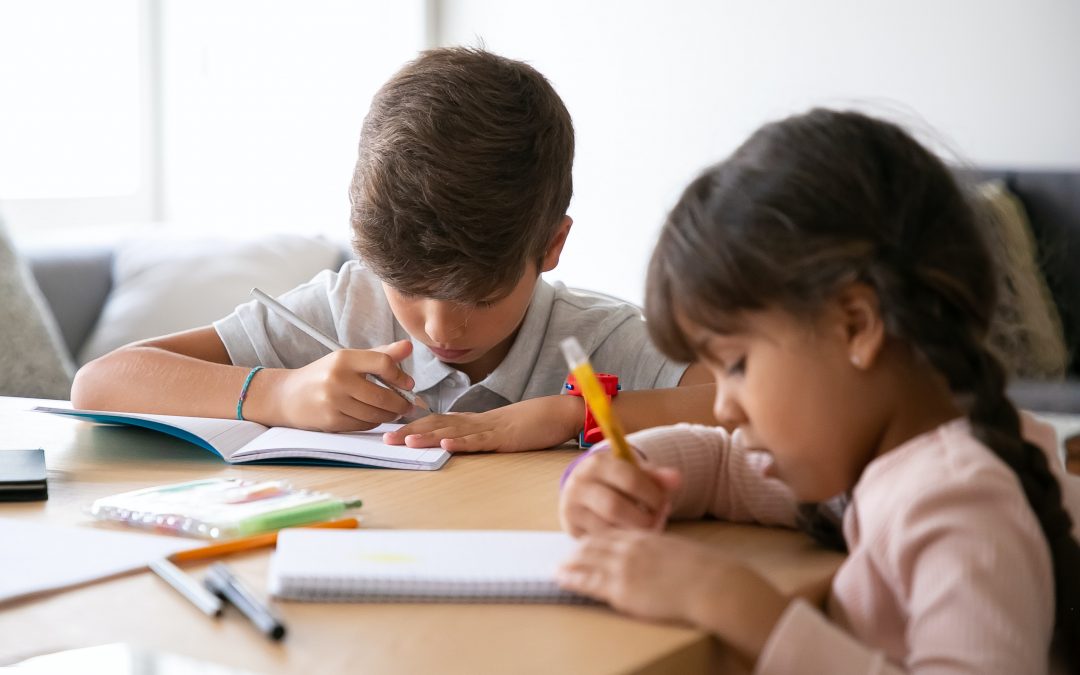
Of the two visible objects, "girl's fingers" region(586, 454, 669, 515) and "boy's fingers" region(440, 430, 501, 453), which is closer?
"girl's fingers" region(586, 454, 669, 515)

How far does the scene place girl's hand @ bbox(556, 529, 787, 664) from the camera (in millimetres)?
676

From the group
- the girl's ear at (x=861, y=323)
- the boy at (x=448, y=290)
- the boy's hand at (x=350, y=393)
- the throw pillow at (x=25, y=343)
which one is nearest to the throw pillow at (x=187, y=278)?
the throw pillow at (x=25, y=343)

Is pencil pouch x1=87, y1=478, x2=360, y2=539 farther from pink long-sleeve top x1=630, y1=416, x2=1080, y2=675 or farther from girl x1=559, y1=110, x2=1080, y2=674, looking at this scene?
pink long-sleeve top x1=630, y1=416, x2=1080, y2=675

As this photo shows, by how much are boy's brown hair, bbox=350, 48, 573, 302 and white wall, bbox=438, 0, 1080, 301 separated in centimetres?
183

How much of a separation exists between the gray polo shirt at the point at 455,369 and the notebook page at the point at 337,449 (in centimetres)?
31

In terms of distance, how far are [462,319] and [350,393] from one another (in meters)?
0.16

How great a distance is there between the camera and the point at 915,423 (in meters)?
0.80

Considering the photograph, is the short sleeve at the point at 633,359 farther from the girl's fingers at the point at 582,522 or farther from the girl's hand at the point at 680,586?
the girl's hand at the point at 680,586

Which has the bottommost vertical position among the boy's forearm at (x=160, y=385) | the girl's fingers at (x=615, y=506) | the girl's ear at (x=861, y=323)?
the boy's forearm at (x=160, y=385)

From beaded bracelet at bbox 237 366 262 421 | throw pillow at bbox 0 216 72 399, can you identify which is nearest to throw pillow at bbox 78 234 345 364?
throw pillow at bbox 0 216 72 399

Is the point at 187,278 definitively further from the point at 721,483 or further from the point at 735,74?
the point at 735,74

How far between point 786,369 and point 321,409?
61 centimetres

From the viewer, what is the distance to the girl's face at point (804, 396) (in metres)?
0.77

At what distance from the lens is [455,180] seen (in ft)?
4.17
